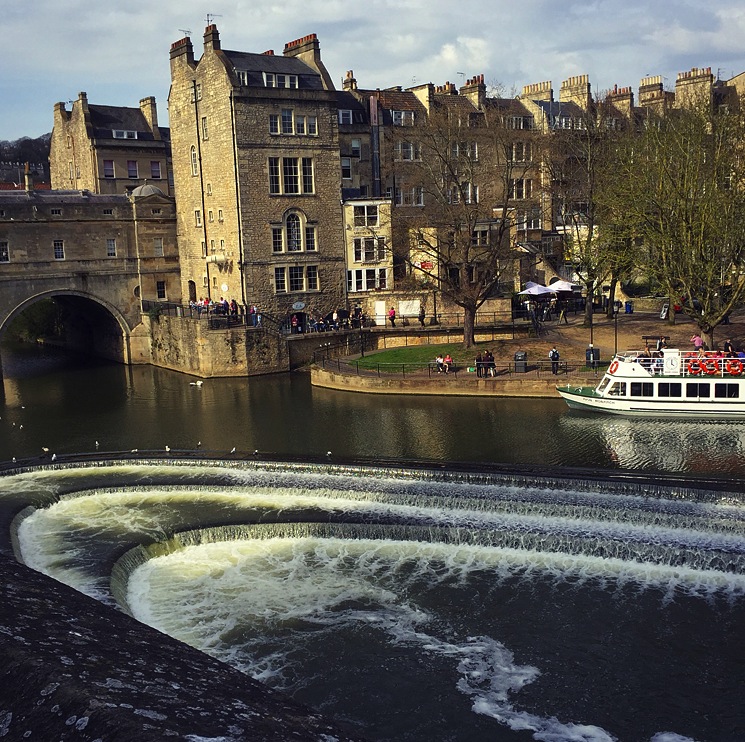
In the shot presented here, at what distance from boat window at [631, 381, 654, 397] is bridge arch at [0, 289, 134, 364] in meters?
35.6

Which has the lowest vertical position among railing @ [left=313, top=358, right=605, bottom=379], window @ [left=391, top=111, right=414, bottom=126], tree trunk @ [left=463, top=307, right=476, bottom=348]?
railing @ [left=313, top=358, right=605, bottom=379]

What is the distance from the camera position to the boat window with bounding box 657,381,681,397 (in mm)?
38125

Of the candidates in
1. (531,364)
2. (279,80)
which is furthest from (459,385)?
(279,80)

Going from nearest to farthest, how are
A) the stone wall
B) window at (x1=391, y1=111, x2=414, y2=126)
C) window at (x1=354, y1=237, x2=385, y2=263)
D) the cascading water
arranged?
the cascading water → the stone wall → window at (x1=354, y1=237, x2=385, y2=263) → window at (x1=391, y1=111, x2=414, y2=126)

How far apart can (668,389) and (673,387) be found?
0.76 feet

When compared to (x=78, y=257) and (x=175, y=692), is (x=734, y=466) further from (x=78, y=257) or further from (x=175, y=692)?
(x=78, y=257)

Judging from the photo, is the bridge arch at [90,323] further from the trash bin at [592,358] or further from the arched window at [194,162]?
the trash bin at [592,358]

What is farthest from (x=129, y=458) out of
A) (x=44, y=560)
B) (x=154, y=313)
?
(x=154, y=313)

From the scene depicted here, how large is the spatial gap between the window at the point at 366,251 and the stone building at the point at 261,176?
1235 millimetres

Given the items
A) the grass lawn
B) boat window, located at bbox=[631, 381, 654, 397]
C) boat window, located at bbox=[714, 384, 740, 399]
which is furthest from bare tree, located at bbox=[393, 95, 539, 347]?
boat window, located at bbox=[714, 384, 740, 399]

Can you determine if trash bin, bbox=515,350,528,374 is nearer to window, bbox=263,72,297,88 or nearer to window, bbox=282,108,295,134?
window, bbox=282,108,295,134

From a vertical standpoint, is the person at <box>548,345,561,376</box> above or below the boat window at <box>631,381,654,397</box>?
above

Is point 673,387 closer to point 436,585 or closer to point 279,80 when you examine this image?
point 436,585

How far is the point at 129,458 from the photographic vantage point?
34.1m
